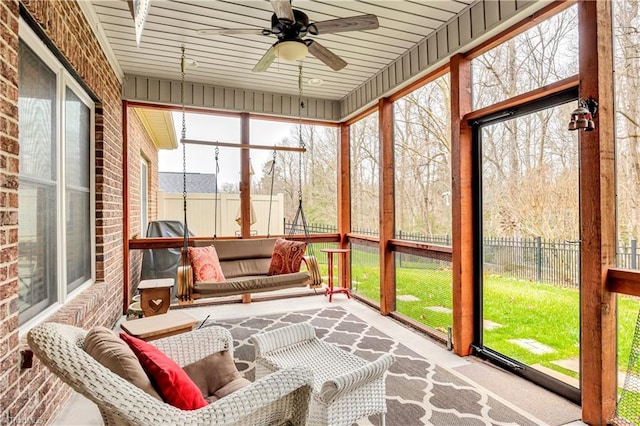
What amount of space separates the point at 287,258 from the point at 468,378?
2.30 metres

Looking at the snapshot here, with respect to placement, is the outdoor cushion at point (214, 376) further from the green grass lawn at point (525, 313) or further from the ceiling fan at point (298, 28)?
the green grass lawn at point (525, 313)

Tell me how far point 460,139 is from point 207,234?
3.79 meters

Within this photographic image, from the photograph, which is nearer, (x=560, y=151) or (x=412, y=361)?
(x=560, y=151)

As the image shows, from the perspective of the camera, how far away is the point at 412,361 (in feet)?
9.75

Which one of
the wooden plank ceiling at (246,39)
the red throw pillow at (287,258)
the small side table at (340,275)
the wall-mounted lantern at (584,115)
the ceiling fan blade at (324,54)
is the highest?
the wooden plank ceiling at (246,39)

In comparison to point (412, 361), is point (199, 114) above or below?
above

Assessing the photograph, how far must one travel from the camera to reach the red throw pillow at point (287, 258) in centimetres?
420

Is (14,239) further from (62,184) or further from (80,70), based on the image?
(80,70)

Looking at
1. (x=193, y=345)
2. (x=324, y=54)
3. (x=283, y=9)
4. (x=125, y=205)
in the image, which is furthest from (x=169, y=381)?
(x=125, y=205)

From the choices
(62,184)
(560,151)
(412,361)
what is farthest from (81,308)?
(560,151)

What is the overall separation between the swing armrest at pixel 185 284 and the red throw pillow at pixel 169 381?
2126 mm

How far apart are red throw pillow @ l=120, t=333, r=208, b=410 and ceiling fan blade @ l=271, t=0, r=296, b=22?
202 centimetres

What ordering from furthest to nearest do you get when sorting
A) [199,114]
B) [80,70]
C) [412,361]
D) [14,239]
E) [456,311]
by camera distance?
[199,114] → [456,311] → [412,361] → [80,70] → [14,239]

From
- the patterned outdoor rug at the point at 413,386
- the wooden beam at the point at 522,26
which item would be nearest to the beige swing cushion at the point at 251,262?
the patterned outdoor rug at the point at 413,386
